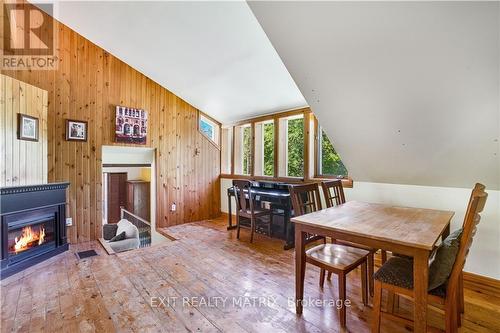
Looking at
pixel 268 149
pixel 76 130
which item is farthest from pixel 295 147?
pixel 76 130

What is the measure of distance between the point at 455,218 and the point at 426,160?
702 millimetres

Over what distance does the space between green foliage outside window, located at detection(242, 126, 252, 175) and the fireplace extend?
3.02m

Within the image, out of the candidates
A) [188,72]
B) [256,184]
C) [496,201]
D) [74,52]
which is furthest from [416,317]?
[74,52]

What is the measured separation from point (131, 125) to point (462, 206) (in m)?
4.55

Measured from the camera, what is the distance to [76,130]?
136 inches

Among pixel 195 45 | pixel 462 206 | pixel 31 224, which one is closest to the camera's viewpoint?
pixel 462 206

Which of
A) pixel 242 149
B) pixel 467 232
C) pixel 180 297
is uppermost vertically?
pixel 242 149

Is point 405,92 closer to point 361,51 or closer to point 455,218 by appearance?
point 361,51

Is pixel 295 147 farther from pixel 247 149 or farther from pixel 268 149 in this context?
pixel 247 149

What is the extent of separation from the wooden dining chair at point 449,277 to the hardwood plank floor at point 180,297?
0.46 m

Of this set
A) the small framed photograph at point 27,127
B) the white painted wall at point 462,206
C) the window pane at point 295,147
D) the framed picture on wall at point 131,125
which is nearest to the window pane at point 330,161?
the window pane at point 295,147

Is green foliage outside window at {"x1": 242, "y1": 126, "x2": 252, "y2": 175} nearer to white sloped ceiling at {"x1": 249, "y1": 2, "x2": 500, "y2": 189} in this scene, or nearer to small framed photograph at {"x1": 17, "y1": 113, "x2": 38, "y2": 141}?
white sloped ceiling at {"x1": 249, "y1": 2, "x2": 500, "y2": 189}

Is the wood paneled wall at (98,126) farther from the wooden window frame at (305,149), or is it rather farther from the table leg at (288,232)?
the table leg at (288,232)

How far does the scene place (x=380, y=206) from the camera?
2414mm
